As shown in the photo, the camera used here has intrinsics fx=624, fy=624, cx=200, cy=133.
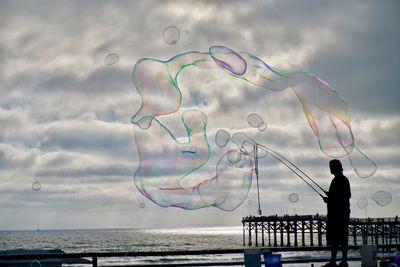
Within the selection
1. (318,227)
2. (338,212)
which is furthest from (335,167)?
(318,227)

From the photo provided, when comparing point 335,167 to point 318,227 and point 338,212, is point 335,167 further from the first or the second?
point 318,227

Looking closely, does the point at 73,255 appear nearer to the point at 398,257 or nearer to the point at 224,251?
the point at 224,251

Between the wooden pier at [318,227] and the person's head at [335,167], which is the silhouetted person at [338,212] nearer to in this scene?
the person's head at [335,167]

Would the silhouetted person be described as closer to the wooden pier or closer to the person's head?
the person's head

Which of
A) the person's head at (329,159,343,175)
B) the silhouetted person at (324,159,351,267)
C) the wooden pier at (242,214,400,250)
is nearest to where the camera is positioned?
the silhouetted person at (324,159,351,267)

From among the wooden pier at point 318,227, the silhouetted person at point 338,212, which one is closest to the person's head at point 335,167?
the silhouetted person at point 338,212

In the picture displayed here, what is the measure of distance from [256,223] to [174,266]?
339 feet

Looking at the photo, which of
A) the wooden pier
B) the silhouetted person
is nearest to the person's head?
the silhouetted person

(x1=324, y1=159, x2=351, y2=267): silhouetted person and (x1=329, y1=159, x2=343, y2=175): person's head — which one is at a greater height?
(x1=329, y1=159, x2=343, y2=175): person's head

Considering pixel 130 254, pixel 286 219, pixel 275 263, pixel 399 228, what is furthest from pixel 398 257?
pixel 286 219

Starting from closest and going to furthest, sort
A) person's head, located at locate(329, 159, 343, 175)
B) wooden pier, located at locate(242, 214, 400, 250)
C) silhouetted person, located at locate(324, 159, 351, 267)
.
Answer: silhouetted person, located at locate(324, 159, 351, 267), person's head, located at locate(329, 159, 343, 175), wooden pier, located at locate(242, 214, 400, 250)

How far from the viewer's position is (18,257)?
39.2 feet

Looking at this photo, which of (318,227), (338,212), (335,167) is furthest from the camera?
(318,227)

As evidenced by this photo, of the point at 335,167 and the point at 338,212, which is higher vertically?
the point at 335,167
